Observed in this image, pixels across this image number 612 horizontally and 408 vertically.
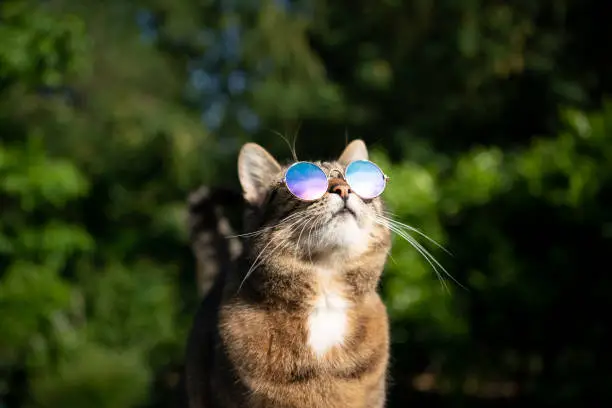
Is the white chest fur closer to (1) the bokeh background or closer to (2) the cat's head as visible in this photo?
(2) the cat's head

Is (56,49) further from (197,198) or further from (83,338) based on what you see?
(83,338)

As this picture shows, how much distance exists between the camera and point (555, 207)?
387 cm

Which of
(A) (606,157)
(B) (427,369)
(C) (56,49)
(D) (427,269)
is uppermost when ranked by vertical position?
(C) (56,49)

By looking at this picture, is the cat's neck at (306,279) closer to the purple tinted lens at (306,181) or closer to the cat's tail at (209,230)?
the purple tinted lens at (306,181)

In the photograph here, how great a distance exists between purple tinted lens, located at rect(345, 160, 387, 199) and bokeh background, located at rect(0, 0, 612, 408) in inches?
32.8

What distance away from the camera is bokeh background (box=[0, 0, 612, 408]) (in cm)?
398

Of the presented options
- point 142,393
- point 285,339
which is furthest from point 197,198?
point 142,393

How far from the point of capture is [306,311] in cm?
213

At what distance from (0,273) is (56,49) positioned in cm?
185

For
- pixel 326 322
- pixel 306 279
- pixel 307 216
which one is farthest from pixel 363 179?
pixel 326 322

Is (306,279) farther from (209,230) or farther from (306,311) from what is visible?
(209,230)

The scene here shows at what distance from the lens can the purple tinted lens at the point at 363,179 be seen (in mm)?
2051

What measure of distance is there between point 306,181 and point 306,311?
428mm

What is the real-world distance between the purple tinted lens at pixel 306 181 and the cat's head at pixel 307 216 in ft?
0.13
